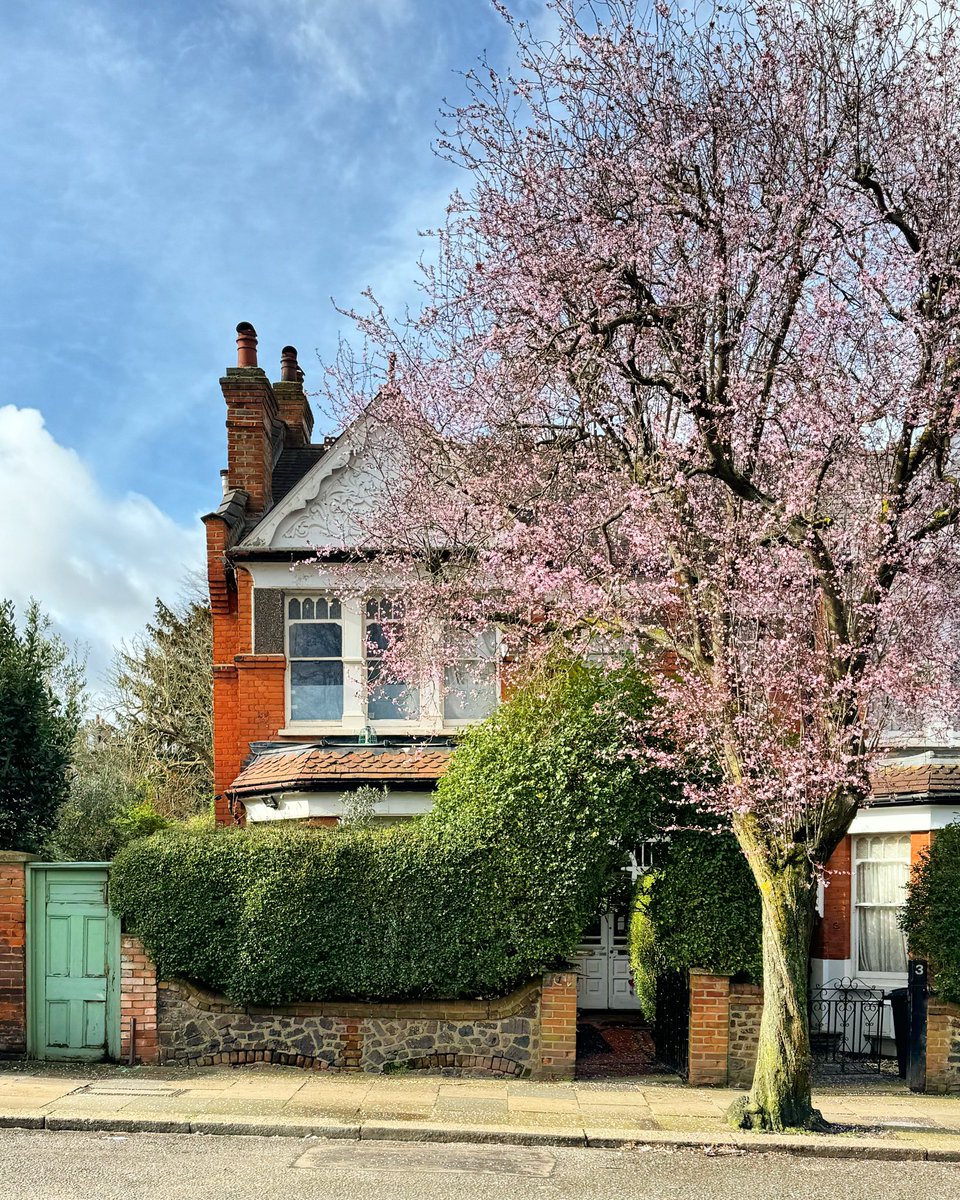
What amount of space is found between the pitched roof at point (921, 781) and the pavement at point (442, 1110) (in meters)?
3.92

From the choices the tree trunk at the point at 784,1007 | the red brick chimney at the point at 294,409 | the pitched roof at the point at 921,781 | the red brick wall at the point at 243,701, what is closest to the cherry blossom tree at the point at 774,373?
the tree trunk at the point at 784,1007

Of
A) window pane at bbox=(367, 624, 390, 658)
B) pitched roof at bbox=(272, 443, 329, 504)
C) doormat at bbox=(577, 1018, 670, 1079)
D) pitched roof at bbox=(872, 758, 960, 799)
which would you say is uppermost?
pitched roof at bbox=(272, 443, 329, 504)

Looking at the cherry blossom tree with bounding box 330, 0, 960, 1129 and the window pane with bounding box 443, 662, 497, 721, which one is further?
the window pane with bounding box 443, 662, 497, 721

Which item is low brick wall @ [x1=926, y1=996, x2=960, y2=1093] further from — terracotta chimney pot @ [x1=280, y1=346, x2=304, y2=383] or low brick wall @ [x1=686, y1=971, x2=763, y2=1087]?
terracotta chimney pot @ [x1=280, y1=346, x2=304, y2=383]

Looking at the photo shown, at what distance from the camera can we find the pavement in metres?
9.91

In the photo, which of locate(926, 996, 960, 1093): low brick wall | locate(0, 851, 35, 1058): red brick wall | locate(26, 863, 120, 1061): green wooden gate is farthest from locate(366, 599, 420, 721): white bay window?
locate(926, 996, 960, 1093): low brick wall

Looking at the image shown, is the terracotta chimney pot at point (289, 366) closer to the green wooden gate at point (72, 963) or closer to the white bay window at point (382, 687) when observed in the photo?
the white bay window at point (382, 687)

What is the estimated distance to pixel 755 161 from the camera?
11031mm

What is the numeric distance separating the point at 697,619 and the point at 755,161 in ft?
14.2

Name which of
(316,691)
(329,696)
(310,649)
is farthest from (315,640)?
(329,696)

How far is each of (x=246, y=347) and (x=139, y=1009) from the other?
1173 centimetres

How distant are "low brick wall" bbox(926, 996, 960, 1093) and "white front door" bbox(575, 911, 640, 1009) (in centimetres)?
602

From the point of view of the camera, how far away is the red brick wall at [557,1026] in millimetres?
12156

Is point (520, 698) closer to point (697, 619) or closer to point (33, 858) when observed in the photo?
point (697, 619)
